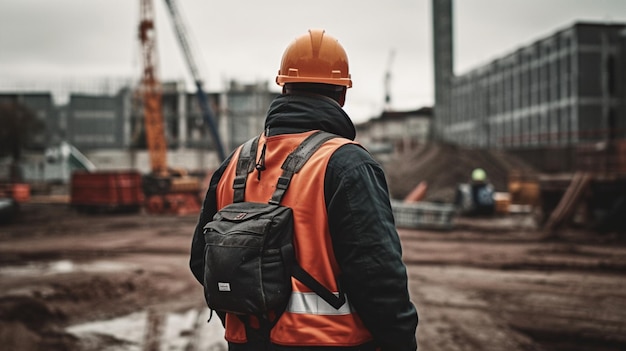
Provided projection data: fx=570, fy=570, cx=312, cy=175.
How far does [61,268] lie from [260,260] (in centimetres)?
1019

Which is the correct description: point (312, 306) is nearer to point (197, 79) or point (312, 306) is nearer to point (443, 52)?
point (197, 79)

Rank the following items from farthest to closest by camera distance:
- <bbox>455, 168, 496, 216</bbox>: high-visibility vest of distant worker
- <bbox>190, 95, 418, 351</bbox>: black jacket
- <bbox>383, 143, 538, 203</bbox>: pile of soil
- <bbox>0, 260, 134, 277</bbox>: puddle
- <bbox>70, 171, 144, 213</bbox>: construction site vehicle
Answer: <bbox>383, 143, 538, 203</bbox>: pile of soil
<bbox>70, 171, 144, 213</bbox>: construction site vehicle
<bbox>455, 168, 496, 216</bbox>: high-visibility vest of distant worker
<bbox>0, 260, 134, 277</bbox>: puddle
<bbox>190, 95, 418, 351</bbox>: black jacket

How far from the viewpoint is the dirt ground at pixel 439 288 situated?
5973 millimetres

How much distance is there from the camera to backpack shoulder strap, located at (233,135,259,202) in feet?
6.97

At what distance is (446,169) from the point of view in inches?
1216

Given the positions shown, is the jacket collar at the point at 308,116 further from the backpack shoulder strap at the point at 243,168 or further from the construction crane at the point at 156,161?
the construction crane at the point at 156,161

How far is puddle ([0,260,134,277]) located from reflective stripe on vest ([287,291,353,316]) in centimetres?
919

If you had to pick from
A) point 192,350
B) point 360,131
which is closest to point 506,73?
point 360,131

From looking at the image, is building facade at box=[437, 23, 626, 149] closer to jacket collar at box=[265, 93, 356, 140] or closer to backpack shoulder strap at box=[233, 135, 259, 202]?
jacket collar at box=[265, 93, 356, 140]

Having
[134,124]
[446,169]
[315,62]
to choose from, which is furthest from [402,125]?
[315,62]

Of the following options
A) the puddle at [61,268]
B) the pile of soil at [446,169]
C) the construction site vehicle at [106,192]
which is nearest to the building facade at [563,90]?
the pile of soil at [446,169]

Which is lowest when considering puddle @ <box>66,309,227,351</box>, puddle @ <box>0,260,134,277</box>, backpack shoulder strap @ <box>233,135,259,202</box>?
puddle @ <box>0,260,134,277</box>

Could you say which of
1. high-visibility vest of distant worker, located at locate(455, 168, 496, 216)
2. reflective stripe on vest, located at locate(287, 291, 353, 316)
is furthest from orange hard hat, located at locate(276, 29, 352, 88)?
high-visibility vest of distant worker, located at locate(455, 168, 496, 216)

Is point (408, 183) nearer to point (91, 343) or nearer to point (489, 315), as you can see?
point (489, 315)
